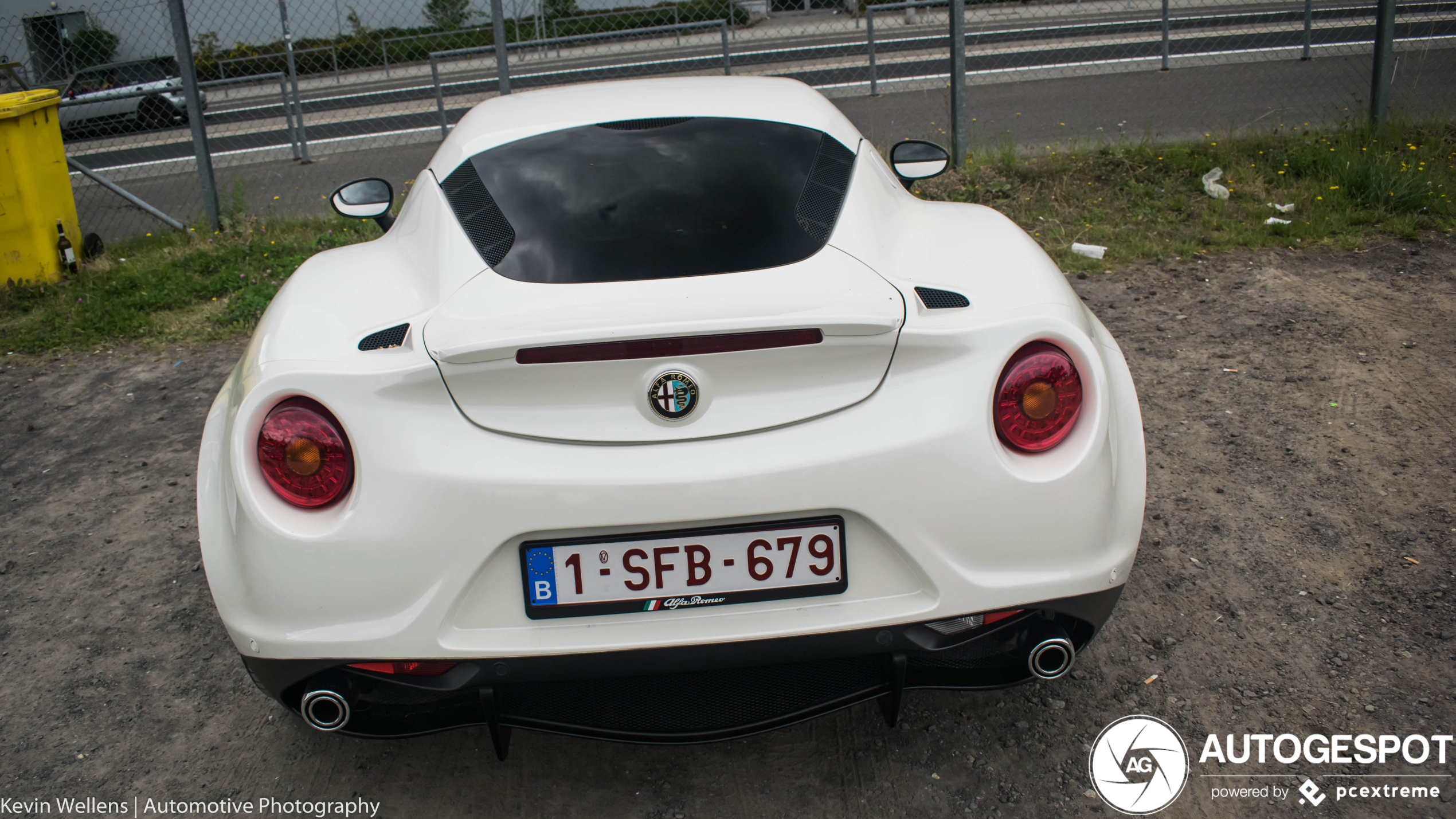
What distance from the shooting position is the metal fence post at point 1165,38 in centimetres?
1253

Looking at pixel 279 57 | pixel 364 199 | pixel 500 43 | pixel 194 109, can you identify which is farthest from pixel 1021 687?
pixel 279 57

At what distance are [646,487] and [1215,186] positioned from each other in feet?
18.7

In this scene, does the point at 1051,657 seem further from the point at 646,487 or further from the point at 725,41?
the point at 725,41

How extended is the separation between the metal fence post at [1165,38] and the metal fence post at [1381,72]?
6.12 m

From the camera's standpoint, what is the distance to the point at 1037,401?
1854mm

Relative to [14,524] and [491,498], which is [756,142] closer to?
[491,498]

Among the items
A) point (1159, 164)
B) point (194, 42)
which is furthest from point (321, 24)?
point (1159, 164)

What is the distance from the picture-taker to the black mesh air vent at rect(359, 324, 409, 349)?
6.24 feet

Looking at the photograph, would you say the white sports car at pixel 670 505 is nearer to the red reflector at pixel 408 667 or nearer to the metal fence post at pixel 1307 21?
the red reflector at pixel 408 667

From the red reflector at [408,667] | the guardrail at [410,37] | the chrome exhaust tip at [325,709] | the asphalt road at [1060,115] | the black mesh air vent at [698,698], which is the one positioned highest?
the guardrail at [410,37]

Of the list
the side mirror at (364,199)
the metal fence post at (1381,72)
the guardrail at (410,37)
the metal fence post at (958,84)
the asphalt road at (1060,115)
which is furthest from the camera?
the guardrail at (410,37)

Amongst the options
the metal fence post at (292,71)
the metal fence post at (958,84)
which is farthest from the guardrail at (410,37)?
the metal fence post at (958,84)

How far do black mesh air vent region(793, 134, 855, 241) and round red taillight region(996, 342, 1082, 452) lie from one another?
53 centimetres

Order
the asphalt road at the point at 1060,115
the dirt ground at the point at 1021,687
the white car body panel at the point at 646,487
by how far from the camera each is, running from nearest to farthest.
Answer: the white car body panel at the point at 646,487
the dirt ground at the point at 1021,687
the asphalt road at the point at 1060,115
